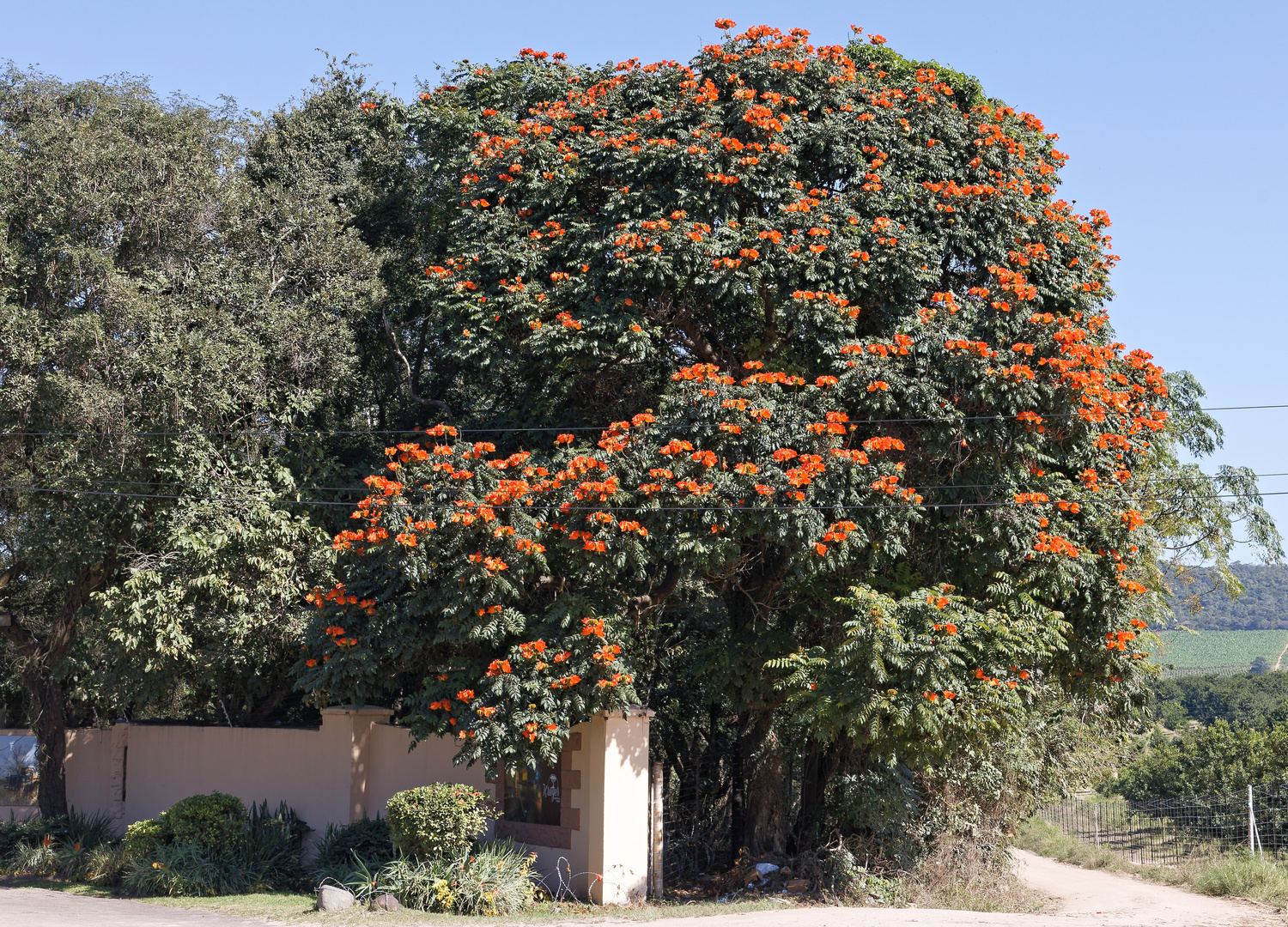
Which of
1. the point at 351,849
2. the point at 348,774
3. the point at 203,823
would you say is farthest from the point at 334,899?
the point at 203,823

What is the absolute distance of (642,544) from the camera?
38.5 ft

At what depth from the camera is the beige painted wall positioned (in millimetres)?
11984

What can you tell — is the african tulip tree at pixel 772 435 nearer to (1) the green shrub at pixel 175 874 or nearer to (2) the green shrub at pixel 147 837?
(1) the green shrub at pixel 175 874

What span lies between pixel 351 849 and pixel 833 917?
5397 mm

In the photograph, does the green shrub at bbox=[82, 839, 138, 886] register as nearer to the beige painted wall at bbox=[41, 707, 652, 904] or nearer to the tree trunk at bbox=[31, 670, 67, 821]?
the beige painted wall at bbox=[41, 707, 652, 904]

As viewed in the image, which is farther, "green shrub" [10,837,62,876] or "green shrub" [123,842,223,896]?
"green shrub" [10,837,62,876]

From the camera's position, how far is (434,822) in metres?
11.2

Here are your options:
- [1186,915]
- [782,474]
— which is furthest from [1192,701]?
[782,474]

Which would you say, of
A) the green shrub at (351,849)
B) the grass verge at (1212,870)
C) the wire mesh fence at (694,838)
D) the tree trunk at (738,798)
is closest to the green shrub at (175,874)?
the green shrub at (351,849)

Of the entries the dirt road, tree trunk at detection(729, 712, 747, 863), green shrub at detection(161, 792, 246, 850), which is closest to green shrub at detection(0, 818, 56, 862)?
the dirt road

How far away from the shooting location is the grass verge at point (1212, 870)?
13867mm

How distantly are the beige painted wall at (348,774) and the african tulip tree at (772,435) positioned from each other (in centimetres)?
96

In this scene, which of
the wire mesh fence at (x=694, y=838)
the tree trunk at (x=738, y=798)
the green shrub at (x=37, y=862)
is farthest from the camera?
the tree trunk at (x=738, y=798)

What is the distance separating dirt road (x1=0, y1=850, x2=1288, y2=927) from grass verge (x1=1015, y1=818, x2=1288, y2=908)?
317 millimetres
